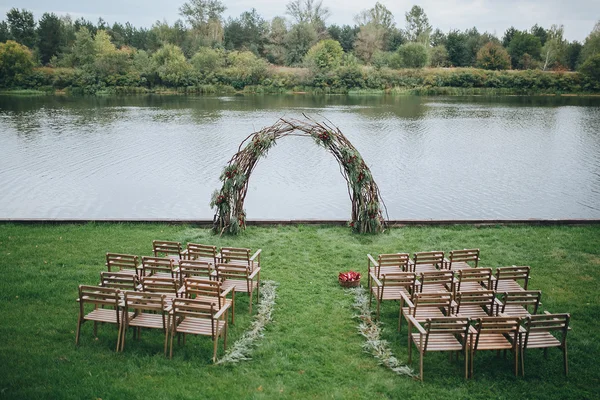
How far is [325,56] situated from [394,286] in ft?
267

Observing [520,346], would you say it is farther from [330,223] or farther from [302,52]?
[302,52]

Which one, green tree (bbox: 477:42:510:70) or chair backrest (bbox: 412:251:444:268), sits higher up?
green tree (bbox: 477:42:510:70)

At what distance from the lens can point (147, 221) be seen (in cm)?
1636

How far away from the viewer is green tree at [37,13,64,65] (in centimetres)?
9844

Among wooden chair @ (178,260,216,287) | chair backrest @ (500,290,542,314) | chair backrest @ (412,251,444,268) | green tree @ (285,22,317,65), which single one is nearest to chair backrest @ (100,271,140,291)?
wooden chair @ (178,260,216,287)

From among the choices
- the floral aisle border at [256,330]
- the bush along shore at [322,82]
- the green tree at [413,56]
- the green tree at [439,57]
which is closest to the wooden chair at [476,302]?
the floral aisle border at [256,330]

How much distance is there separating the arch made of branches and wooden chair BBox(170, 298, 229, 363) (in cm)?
681

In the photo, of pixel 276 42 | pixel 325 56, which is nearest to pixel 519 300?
pixel 325 56

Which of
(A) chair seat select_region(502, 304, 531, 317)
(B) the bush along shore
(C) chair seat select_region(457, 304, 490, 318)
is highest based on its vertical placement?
(B) the bush along shore

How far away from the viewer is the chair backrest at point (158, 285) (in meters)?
9.17

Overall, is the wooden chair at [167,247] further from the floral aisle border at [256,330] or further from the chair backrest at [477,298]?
the chair backrest at [477,298]

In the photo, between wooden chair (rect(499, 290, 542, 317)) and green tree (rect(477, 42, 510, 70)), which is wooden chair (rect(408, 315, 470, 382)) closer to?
wooden chair (rect(499, 290, 542, 317))

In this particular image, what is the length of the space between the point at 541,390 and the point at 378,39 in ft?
345

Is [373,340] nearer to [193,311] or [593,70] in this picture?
[193,311]
